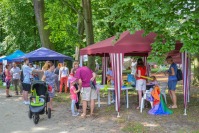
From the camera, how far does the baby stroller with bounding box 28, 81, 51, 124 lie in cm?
801

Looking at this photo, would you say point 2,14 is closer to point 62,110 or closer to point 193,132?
point 62,110

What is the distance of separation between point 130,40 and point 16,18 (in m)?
24.6

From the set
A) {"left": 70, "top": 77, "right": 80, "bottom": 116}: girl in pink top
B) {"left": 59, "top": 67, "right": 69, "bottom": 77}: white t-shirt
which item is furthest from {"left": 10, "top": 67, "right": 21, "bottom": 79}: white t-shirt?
{"left": 70, "top": 77, "right": 80, "bottom": 116}: girl in pink top

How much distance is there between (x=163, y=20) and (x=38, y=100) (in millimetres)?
4225

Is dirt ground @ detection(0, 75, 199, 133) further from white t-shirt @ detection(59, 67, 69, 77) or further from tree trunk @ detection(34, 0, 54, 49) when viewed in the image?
tree trunk @ detection(34, 0, 54, 49)

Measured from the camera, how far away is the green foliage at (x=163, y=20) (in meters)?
6.92

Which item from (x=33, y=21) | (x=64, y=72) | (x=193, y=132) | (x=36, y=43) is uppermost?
(x=33, y=21)

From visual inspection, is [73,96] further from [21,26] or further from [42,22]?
[21,26]

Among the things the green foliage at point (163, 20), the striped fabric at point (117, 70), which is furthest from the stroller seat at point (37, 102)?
the green foliage at point (163, 20)

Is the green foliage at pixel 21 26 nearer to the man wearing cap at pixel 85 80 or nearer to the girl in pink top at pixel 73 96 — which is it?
the girl in pink top at pixel 73 96

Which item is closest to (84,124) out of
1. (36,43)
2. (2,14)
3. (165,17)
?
(165,17)

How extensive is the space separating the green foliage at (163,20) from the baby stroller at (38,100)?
296cm

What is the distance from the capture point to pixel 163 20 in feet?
22.8

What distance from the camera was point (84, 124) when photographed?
7777mm
